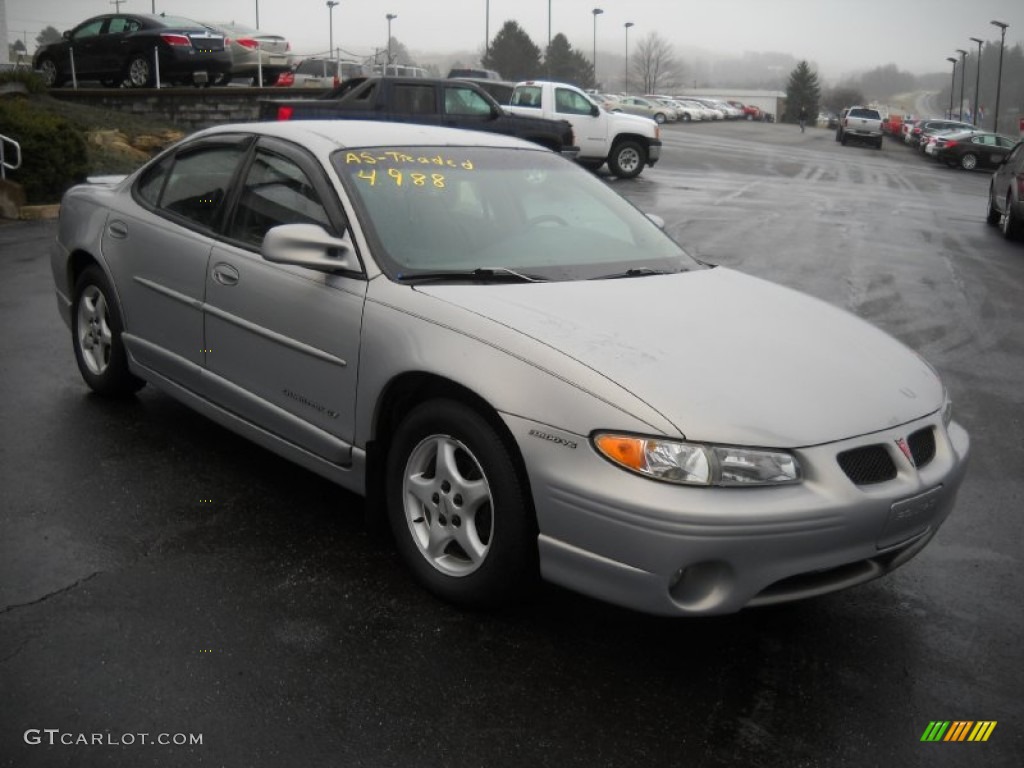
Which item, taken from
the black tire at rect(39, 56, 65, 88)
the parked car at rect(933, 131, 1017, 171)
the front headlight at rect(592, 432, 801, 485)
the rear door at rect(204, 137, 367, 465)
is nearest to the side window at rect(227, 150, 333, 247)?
the rear door at rect(204, 137, 367, 465)

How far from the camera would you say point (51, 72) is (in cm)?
2712

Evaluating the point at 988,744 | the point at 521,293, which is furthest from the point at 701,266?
the point at 988,744

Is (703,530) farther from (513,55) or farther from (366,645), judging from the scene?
(513,55)

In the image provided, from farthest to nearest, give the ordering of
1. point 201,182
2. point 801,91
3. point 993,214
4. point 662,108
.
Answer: point 801,91 → point 662,108 → point 993,214 → point 201,182

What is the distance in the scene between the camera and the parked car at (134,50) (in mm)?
25750

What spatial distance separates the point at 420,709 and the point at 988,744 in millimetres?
1537

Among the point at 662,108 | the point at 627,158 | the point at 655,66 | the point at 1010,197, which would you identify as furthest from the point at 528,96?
the point at 655,66

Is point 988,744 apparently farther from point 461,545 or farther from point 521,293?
point 521,293

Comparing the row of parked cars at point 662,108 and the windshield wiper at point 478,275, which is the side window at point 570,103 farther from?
the row of parked cars at point 662,108

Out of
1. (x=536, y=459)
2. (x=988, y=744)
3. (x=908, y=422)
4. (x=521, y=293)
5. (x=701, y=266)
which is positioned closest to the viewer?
(x=988, y=744)

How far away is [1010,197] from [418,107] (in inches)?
366

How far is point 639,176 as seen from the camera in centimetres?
2456

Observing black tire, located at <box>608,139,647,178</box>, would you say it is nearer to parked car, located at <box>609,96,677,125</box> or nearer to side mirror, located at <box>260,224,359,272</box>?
side mirror, located at <box>260,224,359,272</box>

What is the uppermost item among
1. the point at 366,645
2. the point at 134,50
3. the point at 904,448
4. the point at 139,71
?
the point at 134,50
